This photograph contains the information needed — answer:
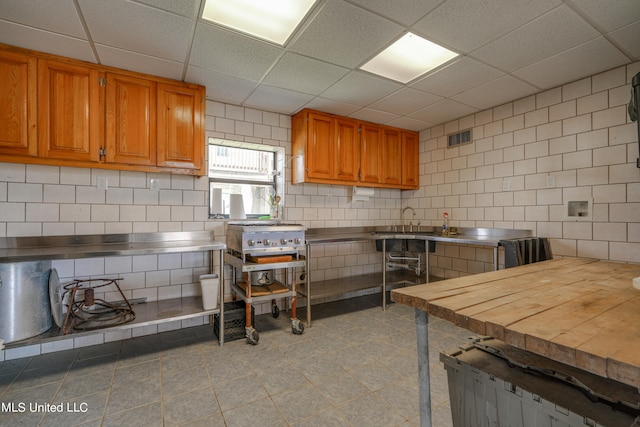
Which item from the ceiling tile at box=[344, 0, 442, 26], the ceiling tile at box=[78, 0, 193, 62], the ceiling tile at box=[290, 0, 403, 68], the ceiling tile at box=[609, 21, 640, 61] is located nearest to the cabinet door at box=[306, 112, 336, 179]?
the ceiling tile at box=[290, 0, 403, 68]

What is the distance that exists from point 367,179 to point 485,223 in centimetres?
154

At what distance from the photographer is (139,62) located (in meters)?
2.48

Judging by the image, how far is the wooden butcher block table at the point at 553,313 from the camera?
2.38 ft

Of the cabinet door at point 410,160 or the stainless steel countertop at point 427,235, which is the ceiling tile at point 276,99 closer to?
the stainless steel countertop at point 427,235

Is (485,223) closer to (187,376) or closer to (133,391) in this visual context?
(187,376)

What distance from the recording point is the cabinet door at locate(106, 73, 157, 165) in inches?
99.8

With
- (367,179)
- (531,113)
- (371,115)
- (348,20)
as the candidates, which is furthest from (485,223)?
A: (348,20)

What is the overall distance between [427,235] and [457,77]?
1.81m

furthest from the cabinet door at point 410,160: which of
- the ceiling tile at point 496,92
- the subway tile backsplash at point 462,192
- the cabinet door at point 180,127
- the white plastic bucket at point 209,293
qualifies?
the white plastic bucket at point 209,293

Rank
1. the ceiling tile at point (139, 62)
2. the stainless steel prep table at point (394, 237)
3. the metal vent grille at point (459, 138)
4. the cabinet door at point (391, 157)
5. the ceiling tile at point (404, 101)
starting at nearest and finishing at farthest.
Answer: the ceiling tile at point (139, 62)
the stainless steel prep table at point (394, 237)
the ceiling tile at point (404, 101)
the metal vent grille at point (459, 138)
the cabinet door at point (391, 157)

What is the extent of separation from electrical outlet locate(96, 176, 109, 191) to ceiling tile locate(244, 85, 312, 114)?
1612mm

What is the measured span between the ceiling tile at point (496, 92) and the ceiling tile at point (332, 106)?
116cm

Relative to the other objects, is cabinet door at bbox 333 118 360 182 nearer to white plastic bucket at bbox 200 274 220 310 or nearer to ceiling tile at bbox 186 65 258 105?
ceiling tile at bbox 186 65 258 105

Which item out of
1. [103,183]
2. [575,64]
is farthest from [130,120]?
[575,64]
